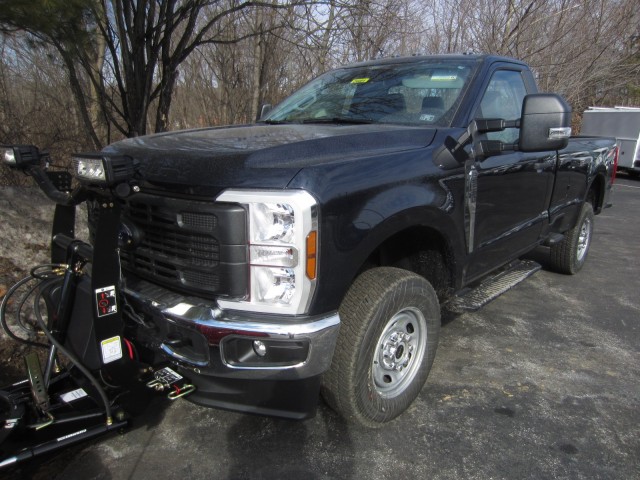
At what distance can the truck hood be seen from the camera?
209cm

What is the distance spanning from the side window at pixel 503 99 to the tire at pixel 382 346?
1304mm

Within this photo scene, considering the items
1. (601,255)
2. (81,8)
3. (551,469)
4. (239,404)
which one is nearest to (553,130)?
(551,469)

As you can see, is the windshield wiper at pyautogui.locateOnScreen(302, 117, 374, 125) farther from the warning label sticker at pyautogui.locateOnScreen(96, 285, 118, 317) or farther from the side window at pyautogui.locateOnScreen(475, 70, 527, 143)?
the warning label sticker at pyautogui.locateOnScreen(96, 285, 118, 317)

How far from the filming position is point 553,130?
2.88 meters

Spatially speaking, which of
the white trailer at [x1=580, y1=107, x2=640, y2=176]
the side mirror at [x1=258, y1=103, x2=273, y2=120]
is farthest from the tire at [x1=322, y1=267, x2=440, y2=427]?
the white trailer at [x1=580, y1=107, x2=640, y2=176]

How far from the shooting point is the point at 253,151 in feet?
7.26

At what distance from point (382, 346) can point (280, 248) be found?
94 centimetres

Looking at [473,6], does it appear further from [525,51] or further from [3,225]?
[3,225]

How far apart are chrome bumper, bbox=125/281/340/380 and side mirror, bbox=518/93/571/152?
1632 millimetres

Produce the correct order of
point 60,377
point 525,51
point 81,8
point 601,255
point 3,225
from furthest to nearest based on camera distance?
point 525,51, point 601,255, point 81,8, point 3,225, point 60,377

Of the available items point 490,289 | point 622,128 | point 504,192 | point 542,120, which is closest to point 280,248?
point 542,120

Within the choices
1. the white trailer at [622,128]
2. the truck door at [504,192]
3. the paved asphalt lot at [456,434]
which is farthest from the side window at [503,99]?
the white trailer at [622,128]

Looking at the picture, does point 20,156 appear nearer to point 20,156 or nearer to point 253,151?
point 20,156

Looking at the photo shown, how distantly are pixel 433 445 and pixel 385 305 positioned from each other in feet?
2.67
